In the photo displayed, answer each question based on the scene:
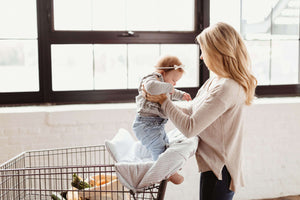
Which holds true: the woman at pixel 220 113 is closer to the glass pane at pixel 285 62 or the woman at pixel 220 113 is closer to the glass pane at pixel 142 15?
the glass pane at pixel 142 15

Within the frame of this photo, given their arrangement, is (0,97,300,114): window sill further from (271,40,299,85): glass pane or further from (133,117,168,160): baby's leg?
(133,117,168,160): baby's leg

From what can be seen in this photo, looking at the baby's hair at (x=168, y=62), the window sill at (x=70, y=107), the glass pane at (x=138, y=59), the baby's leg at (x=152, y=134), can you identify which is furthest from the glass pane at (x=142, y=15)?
the baby's leg at (x=152, y=134)

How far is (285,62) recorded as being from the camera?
384cm

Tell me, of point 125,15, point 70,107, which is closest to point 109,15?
point 125,15

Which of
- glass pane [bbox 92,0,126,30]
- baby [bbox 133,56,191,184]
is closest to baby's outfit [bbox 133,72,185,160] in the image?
baby [bbox 133,56,191,184]

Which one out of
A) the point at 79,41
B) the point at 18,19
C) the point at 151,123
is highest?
the point at 18,19

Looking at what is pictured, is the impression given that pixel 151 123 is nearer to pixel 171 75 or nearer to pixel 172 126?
pixel 171 75

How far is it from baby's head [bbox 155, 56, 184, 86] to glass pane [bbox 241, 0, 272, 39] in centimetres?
175

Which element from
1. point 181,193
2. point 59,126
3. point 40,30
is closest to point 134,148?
point 59,126

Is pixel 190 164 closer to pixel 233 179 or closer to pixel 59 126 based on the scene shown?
pixel 59 126

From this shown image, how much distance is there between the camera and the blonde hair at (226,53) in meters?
1.83

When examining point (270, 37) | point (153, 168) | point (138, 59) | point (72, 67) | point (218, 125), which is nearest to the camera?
point (153, 168)

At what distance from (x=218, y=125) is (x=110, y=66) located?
172cm

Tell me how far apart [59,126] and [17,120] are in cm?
31
